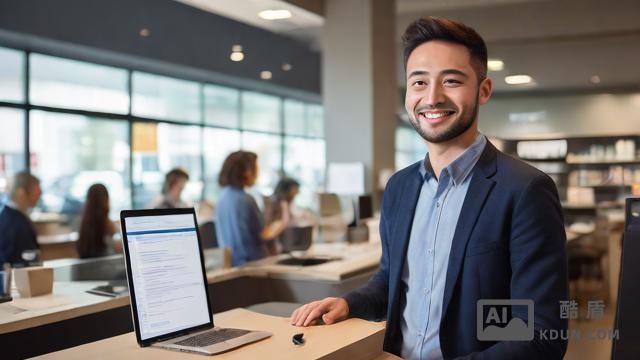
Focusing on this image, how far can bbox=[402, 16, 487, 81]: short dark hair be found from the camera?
1821 mm

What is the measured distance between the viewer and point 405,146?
10141 mm

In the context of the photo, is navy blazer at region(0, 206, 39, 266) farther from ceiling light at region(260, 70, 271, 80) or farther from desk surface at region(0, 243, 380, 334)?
ceiling light at region(260, 70, 271, 80)

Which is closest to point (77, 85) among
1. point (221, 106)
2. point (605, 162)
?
point (221, 106)

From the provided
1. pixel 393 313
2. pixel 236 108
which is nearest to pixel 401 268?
pixel 393 313

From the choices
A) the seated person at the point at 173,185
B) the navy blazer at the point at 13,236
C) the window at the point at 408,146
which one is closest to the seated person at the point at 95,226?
the navy blazer at the point at 13,236

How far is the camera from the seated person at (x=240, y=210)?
498 centimetres

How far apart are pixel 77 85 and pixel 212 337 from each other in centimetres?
686

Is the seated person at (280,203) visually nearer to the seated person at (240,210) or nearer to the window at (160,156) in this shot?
the seated person at (240,210)

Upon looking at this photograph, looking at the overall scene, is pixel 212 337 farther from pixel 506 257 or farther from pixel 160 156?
pixel 160 156

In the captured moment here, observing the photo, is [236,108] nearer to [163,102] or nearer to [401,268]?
[163,102]

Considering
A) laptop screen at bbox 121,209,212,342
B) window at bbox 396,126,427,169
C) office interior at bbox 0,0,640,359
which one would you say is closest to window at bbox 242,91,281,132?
office interior at bbox 0,0,640,359

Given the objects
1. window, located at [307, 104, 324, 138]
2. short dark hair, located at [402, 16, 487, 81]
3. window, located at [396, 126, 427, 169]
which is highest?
window, located at [307, 104, 324, 138]

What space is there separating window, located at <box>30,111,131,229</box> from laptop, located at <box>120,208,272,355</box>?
20.0 feet

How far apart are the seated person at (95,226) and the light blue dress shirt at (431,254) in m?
3.60
